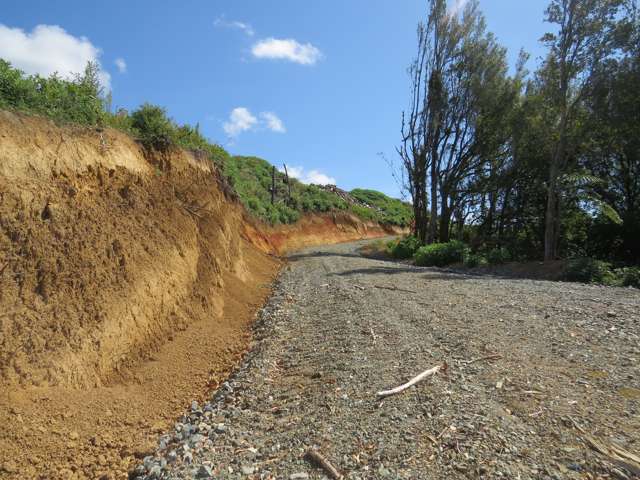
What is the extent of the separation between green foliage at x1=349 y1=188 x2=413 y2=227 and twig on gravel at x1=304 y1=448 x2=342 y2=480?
152 ft

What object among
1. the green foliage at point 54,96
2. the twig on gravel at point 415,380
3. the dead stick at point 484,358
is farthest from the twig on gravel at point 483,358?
the green foliage at point 54,96

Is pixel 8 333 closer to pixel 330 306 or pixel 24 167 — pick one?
pixel 24 167

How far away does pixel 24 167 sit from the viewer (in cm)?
447

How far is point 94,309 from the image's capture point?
4.34 metres

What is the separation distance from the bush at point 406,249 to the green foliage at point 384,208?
26394 millimetres

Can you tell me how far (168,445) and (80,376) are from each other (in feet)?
3.93

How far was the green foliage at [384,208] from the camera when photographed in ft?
169

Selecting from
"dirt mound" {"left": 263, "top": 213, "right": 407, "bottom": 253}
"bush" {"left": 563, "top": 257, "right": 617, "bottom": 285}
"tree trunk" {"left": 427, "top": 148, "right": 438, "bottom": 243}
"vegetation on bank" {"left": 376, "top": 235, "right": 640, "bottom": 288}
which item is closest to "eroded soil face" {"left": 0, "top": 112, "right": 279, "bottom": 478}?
"bush" {"left": 563, "top": 257, "right": 617, "bottom": 285}

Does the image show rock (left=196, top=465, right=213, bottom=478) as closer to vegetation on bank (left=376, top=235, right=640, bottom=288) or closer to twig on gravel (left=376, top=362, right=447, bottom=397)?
twig on gravel (left=376, top=362, right=447, bottom=397)

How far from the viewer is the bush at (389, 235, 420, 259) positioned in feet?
70.3

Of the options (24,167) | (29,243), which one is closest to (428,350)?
(29,243)

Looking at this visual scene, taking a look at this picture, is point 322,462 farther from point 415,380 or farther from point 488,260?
point 488,260

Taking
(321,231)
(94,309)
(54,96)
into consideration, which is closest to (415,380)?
(94,309)

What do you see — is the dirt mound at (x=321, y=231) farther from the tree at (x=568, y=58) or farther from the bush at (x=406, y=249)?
the tree at (x=568, y=58)
